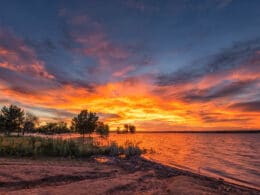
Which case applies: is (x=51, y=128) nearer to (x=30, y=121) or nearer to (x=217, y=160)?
(x=30, y=121)

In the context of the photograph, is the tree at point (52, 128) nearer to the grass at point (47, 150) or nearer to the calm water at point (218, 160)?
the calm water at point (218, 160)

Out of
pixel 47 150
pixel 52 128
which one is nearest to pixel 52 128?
pixel 52 128

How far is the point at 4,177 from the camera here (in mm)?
8930

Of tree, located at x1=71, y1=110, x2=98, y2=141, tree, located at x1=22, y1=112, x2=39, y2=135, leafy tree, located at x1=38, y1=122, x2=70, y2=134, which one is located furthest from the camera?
leafy tree, located at x1=38, y1=122, x2=70, y2=134

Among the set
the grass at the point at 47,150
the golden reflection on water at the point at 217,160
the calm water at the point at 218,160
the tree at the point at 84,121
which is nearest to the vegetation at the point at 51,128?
the tree at the point at 84,121

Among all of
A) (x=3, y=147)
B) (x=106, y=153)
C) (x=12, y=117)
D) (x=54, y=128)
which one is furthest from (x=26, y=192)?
(x=54, y=128)

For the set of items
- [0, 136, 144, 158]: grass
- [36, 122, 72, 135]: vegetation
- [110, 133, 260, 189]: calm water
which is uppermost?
[36, 122, 72, 135]: vegetation

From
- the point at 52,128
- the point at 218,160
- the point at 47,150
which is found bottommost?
the point at 218,160

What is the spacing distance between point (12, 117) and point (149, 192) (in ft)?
211

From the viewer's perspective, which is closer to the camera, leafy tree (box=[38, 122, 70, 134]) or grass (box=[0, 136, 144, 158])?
grass (box=[0, 136, 144, 158])

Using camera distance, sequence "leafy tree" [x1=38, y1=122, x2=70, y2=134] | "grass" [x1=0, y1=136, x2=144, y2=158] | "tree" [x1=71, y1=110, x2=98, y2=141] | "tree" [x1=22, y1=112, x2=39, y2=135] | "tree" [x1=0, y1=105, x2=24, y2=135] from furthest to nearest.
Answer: "leafy tree" [x1=38, y1=122, x2=70, y2=134]
"tree" [x1=22, y1=112, x2=39, y2=135]
"tree" [x1=71, y1=110, x2=98, y2=141]
"tree" [x1=0, y1=105, x2=24, y2=135]
"grass" [x1=0, y1=136, x2=144, y2=158]

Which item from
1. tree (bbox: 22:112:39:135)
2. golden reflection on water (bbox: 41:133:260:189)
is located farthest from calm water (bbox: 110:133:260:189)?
tree (bbox: 22:112:39:135)

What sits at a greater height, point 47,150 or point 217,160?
point 47,150

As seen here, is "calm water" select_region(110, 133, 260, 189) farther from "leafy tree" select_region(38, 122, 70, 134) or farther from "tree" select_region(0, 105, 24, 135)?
"leafy tree" select_region(38, 122, 70, 134)
